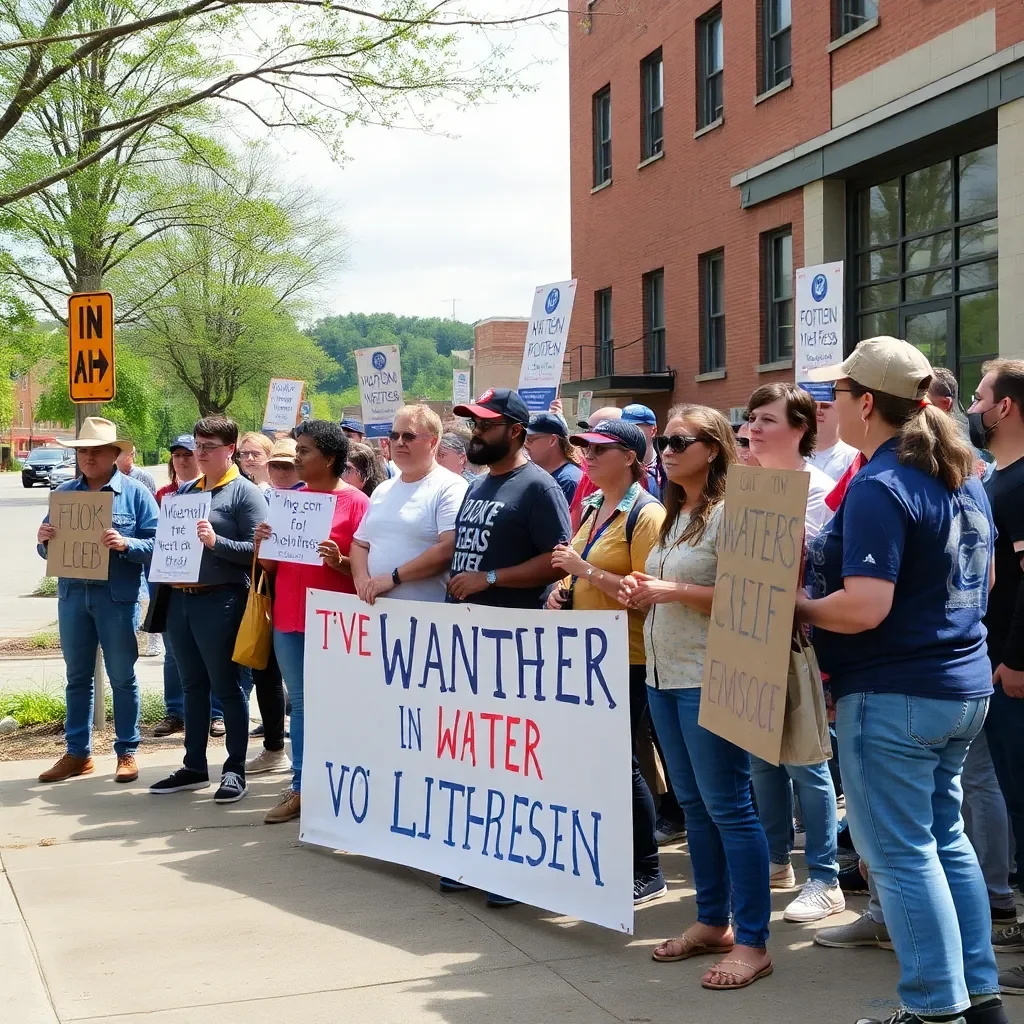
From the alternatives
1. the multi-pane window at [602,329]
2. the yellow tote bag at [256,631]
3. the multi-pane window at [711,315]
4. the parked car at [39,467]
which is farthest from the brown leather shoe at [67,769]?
the parked car at [39,467]

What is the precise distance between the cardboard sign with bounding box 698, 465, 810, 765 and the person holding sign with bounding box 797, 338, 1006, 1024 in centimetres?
14

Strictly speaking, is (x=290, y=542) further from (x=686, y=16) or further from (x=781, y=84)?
(x=686, y=16)

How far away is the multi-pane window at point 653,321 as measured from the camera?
24.2 metres

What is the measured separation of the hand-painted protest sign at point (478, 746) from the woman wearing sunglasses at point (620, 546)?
0.24 meters

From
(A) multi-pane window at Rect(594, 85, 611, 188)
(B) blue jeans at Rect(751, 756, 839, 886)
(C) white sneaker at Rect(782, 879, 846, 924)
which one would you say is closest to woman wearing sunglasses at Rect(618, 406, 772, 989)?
(C) white sneaker at Rect(782, 879, 846, 924)

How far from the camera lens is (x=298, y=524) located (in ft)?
22.2

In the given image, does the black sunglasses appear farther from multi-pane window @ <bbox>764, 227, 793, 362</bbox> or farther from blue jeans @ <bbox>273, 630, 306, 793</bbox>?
multi-pane window @ <bbox>764, 227, 793, 362</bbox>

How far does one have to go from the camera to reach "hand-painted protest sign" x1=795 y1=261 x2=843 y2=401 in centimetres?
1013

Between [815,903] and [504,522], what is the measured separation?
1.97 meters

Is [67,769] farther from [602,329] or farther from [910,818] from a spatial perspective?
[602,329]

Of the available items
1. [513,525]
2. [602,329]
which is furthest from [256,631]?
[602,329]

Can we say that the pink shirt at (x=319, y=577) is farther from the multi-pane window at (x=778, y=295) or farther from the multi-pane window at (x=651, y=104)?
the multi-pane window at (x=651, y=104)

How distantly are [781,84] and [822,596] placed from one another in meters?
17.2

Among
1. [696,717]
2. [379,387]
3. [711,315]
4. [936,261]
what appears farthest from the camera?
[711,315]
